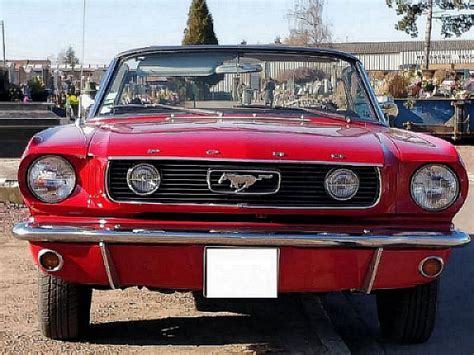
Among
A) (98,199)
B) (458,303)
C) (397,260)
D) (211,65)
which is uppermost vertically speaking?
(211,65)

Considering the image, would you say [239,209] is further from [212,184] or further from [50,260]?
[50,260]

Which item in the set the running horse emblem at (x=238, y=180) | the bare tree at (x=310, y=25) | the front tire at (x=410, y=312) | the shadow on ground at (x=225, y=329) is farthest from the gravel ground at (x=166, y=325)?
the bare tree at (x=310, y=25)

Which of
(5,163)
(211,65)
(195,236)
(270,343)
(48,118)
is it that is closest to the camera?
(195,236)

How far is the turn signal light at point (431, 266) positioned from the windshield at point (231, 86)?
133 cm

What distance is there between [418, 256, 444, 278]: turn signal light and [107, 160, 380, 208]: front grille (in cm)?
52

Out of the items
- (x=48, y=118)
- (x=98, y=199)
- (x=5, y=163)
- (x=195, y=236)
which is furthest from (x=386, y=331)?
(x=48, y=118)

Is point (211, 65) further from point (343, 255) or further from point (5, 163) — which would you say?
point (5, 163)

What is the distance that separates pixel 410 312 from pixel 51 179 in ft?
6.35

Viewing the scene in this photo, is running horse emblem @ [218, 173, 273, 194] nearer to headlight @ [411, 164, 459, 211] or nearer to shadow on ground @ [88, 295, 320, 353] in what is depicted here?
headlight @ [411, 164, 459, 211]

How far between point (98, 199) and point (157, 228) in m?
0.30

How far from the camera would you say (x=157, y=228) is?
386 cm

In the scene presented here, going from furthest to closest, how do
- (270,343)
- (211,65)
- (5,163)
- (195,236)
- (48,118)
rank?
(48,118), (5,163), (211,65), (270,343), (195,236)

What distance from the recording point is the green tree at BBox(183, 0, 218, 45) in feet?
144

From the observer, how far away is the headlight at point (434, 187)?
404cm
